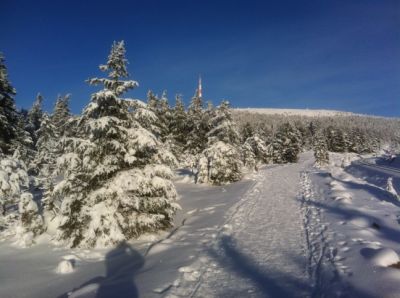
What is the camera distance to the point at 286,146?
61.8m

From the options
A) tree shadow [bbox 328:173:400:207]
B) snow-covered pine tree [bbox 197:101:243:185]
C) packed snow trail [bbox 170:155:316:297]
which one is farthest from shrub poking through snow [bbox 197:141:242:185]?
packed snow trail [bbox 170:155:316:297]

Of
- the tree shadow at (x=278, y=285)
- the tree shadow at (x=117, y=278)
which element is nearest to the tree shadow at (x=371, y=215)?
the tree shadow at (x=278, y=285)

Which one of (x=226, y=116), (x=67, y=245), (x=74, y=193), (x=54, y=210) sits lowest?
(x=67, y=245)

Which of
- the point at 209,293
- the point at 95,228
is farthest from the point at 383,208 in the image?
the point at 95,228

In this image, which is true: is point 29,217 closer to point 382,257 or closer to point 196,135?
→ point 382,257

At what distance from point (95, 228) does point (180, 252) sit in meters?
3.39

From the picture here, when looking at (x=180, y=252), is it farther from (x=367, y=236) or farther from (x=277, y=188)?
(x=277, y=188)

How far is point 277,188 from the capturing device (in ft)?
80.4

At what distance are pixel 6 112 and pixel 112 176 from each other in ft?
49.1

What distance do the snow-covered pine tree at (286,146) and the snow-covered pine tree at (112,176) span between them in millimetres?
51009

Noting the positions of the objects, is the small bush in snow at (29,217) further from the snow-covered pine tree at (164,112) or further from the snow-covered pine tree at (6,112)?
the snow-covered pine tree at (164,112)

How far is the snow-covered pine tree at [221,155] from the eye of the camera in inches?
1151

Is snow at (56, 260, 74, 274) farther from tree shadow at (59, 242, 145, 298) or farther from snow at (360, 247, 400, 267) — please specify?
snow at (360, 247, 400, 267)

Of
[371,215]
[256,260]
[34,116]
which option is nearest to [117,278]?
[256,260]
